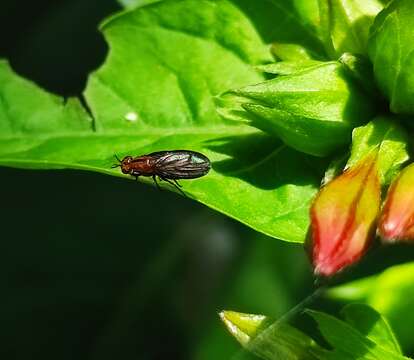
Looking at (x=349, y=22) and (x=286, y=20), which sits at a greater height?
(x=349, y=22)

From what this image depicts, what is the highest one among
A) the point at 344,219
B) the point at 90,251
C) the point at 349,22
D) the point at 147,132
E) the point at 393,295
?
the point at 349,22

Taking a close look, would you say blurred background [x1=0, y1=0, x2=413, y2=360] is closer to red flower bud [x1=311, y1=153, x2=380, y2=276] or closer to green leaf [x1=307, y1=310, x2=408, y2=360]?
green leaf [x1=307, y1=310, x2=408, y2=360]

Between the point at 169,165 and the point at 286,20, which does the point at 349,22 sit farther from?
the point at 169,165

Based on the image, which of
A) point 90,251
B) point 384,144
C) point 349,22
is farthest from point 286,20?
point 90,251

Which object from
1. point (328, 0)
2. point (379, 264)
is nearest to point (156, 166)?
point (328, 0)

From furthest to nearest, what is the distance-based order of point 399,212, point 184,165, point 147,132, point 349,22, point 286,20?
point 147,132 → point 286,20 → point 184,165 → point 349,22 → point 399,212

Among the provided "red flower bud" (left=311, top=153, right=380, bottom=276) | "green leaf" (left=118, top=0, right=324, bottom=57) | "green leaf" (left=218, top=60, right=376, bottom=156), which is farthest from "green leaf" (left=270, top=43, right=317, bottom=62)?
"red flower bud" (left=311, top=153, right=380, bottom=276)
